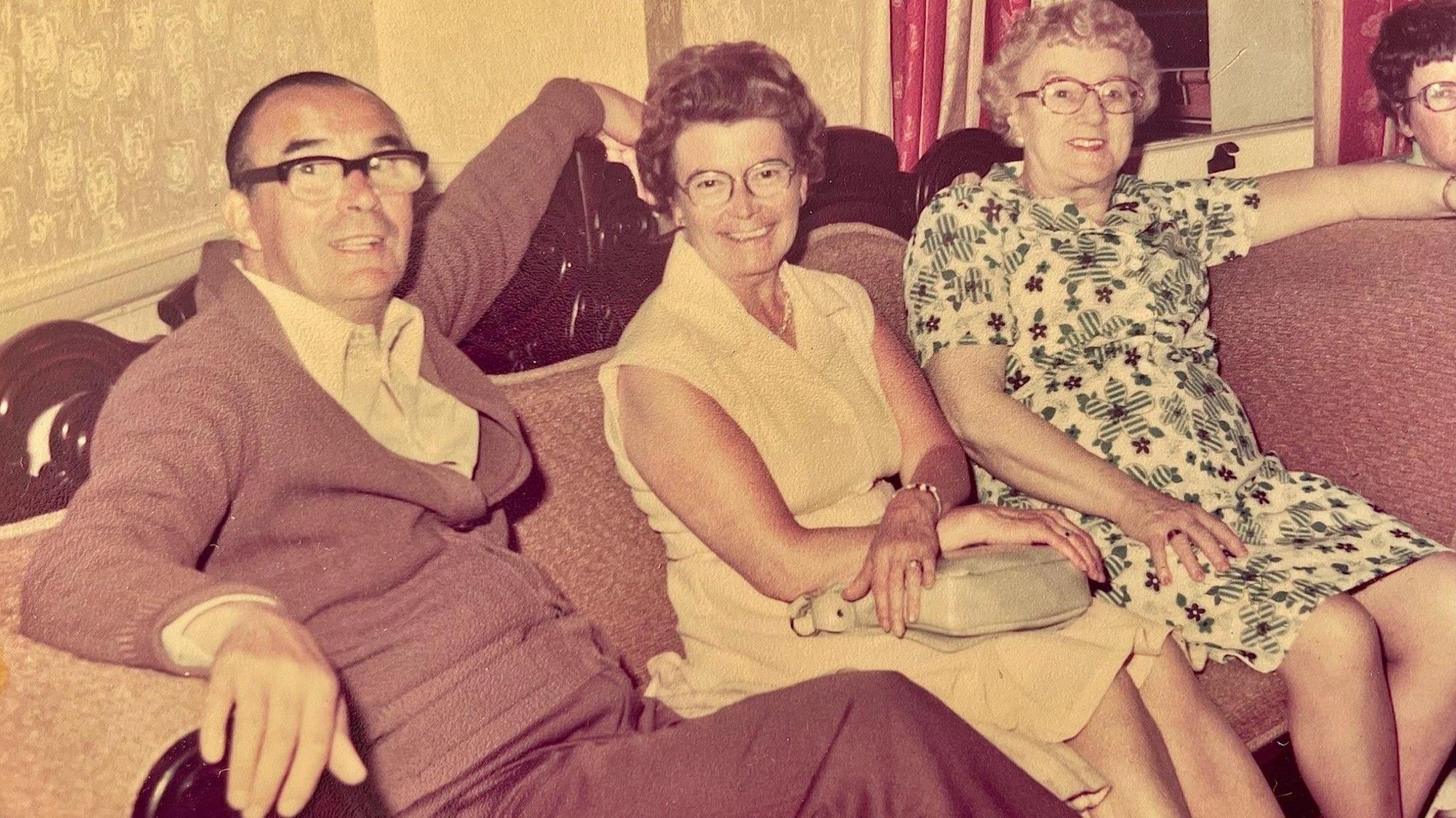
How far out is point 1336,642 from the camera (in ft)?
5.90

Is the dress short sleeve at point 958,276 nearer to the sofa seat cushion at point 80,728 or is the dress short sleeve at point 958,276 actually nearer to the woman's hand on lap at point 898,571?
the woman's hand on lap at point 898,571

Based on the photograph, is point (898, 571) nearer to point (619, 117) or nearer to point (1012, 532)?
point (1012, 532)

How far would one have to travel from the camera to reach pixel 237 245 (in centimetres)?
137

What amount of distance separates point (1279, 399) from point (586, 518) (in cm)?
119

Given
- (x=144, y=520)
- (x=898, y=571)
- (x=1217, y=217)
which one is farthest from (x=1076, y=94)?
(x=144, y=520)

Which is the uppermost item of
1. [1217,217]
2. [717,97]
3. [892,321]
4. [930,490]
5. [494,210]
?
[717,97]

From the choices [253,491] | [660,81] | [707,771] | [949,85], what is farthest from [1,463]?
[949,85]

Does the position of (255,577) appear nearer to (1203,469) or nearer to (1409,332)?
(1203,469)

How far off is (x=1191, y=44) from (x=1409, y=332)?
1.54 m

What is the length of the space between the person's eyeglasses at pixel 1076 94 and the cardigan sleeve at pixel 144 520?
132 cm

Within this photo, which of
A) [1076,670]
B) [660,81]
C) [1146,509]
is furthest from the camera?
[1146,509]

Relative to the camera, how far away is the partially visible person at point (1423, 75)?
230 centimetres

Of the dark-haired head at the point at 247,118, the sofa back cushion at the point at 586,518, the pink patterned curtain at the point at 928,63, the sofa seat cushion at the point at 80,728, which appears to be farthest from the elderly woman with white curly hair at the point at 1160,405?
the sofa seat cushion at the point at 80,728

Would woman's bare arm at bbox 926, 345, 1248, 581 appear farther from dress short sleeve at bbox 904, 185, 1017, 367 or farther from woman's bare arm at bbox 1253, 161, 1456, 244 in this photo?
woman's bare arm at bbox 1253, 161, 1456, 244
